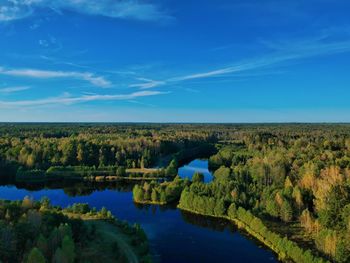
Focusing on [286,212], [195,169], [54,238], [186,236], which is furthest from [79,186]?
[54,238]

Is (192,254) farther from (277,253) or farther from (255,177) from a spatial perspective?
(255,177)

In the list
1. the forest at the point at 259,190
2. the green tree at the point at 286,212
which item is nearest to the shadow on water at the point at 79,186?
the forest at the point at 259,190

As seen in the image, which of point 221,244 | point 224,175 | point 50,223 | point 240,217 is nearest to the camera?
point 50,223

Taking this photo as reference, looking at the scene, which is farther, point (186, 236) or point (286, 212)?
point (286, 212)

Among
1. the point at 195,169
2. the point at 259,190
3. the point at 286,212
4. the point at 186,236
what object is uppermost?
the point at 259,190

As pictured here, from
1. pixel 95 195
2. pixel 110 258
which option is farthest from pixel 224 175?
pixel 110 258

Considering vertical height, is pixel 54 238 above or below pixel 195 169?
above

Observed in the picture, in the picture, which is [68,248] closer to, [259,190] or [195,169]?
[259,190]

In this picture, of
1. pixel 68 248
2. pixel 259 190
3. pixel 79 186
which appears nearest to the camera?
pixel 68 248
